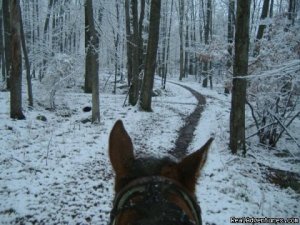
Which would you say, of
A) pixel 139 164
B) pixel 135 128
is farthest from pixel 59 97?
pixel 139 164

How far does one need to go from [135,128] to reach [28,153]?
4.82 m

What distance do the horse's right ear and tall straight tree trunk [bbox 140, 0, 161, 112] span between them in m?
14.6

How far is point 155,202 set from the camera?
122 centimetres

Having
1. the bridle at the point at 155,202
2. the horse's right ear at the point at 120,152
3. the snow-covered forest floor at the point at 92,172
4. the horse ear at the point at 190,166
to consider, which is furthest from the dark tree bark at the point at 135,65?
the bridle at the point at 155,202

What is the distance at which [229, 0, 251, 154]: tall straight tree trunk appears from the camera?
9.45 m

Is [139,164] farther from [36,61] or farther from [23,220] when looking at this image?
[36,61]

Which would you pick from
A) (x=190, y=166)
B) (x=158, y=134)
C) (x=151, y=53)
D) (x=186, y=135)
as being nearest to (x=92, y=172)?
(x=158, y=134)

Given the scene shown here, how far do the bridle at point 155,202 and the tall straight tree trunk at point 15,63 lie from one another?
12924 millimetres

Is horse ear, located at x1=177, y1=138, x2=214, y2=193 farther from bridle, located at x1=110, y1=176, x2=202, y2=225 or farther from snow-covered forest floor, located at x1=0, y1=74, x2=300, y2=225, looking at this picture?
snow-covered forest floor, located at x1=0, y1=74, x2=300, y2=225

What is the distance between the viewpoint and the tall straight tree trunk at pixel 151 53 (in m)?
15.6

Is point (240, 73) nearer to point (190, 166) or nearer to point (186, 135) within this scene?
point (186, 135)

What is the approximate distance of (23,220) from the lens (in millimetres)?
5895

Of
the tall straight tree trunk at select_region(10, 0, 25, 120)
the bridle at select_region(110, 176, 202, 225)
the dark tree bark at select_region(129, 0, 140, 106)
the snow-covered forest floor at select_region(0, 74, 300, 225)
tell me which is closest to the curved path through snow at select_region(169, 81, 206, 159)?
the snow-covered forest floor at select_region(0, 74, 300, 225)

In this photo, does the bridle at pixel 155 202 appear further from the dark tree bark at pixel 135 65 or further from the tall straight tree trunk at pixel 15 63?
the dark tree bark at pixel 135 65
